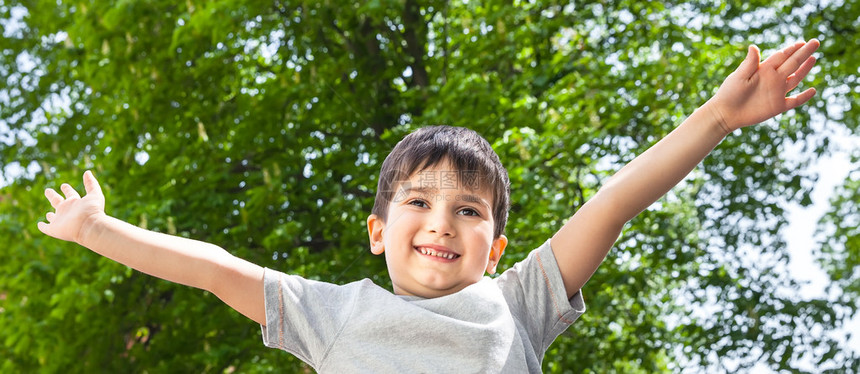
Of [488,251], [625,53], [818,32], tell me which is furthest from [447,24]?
[488,251]

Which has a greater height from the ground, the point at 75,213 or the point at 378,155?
the point at 378,155

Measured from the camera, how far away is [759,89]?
159 cm

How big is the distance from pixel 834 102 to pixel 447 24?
3.04 meters

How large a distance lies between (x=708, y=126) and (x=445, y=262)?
1.74 feet

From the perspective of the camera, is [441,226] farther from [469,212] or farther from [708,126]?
[708,126]

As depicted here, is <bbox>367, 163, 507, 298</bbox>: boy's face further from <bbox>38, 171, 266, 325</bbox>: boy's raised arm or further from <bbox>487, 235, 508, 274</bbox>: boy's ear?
<bbox>38, 171, 266, 325</bbox>: boy's raised arm

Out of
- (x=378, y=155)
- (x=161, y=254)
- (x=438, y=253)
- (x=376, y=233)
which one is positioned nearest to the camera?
(x=161, y=254)

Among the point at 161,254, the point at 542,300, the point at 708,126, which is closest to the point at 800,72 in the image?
the point at 708,126

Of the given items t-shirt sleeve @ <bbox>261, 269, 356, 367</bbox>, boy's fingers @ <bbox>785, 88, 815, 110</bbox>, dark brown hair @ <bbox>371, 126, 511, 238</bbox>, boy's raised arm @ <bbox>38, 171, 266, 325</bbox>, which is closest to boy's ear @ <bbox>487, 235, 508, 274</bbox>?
dark brown hair @ <bbox>371, 126, 511, 238</bbox>

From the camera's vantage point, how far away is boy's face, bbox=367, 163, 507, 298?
1.64 meters

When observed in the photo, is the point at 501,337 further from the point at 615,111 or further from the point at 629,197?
the point at 615,111

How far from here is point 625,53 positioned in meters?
6.14

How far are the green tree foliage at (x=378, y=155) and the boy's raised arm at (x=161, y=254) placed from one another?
3774mm

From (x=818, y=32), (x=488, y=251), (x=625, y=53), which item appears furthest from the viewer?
(x=818, y=32)
